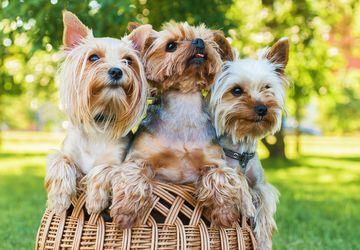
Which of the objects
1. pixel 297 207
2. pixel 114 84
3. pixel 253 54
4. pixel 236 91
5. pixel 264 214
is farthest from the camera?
pixel 253 54

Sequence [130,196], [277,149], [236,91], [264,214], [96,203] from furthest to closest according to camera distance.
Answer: [277,149]
[264,214]
[236,91]
[96,203]
[130,196]

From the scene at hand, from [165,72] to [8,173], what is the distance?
12.5 m

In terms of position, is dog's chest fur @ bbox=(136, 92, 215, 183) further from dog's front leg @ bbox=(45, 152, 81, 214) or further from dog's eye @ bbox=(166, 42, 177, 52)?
dog's front leg @ bbox=(45, 152, 81, 214)

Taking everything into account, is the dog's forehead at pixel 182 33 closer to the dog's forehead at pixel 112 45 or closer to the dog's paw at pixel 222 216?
the dog's forehead at pixel 112 45

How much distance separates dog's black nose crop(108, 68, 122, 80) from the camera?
3566mm

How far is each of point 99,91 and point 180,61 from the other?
1.71 feet

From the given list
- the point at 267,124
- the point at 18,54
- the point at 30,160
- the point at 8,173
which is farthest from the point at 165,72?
the point at 30,160

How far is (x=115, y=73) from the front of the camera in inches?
141

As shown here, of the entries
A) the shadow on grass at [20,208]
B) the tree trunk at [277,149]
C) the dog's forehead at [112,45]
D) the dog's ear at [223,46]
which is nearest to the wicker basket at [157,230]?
the dog's forehead at [112,45]

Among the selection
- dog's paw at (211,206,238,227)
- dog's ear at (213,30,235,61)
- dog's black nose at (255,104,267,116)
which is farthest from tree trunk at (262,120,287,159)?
dog's paw at (211,206,238,227)

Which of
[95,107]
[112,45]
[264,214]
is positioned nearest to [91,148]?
[95,107]

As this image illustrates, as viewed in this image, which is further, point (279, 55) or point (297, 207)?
point (297, 207)

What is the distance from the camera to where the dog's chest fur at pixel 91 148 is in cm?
387

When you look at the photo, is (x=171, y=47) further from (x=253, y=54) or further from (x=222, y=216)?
(x=253, y=54)
